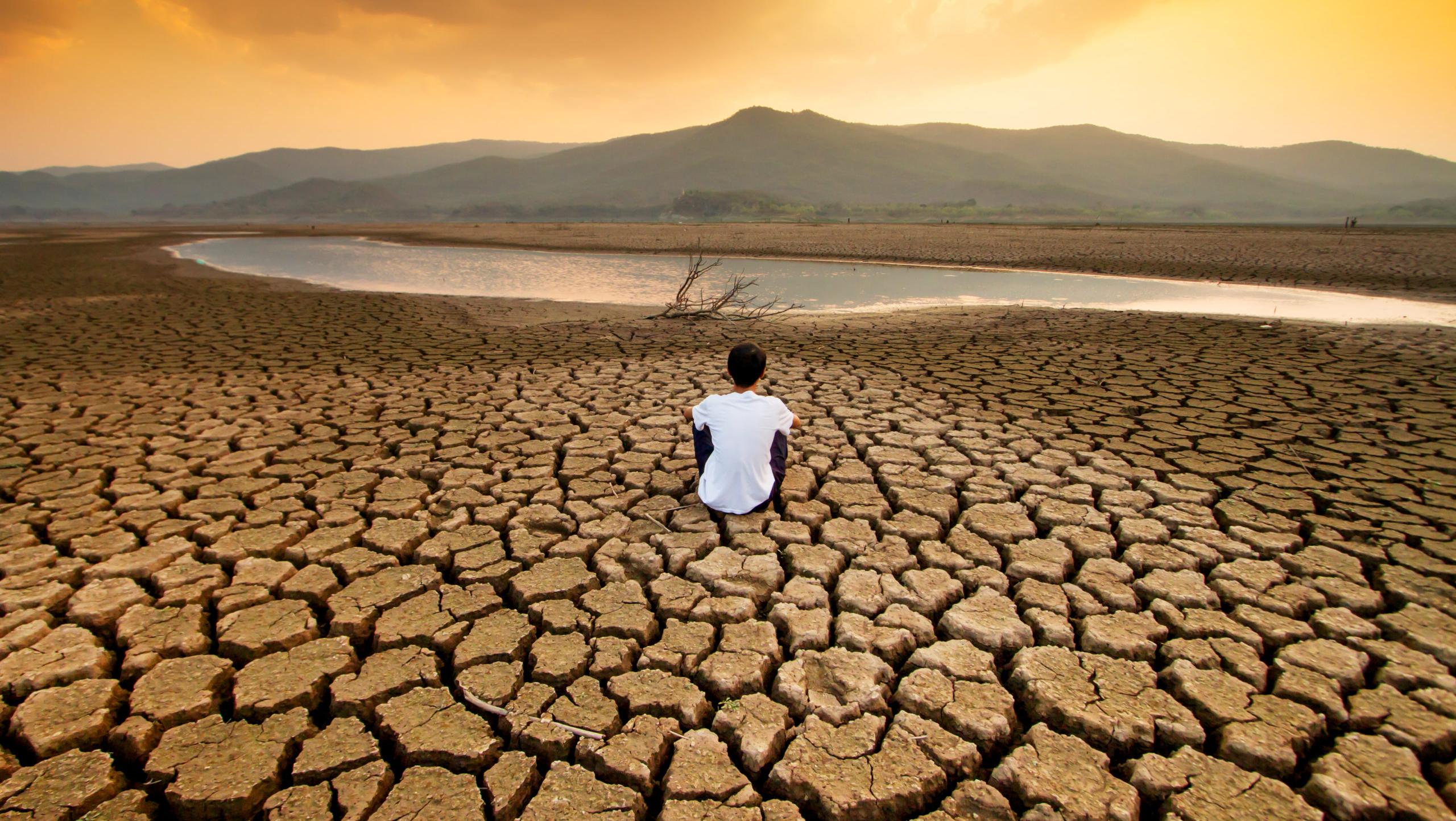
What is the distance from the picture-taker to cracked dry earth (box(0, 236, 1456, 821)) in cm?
163

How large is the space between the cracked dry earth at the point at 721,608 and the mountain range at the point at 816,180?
8069 centimetres

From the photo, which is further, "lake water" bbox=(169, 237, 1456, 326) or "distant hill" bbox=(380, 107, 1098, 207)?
"distant hill" bbox=(380, 107, 1098, 207)

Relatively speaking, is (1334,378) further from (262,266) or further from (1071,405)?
(262,266)

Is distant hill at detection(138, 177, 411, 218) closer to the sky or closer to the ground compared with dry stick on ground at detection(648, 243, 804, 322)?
closer to the sky

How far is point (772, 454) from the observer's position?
2.97m

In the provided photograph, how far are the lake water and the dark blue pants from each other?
25.8 feet

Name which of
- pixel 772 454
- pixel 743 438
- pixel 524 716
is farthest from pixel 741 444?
pixel 524 716

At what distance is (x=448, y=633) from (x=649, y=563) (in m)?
0.77

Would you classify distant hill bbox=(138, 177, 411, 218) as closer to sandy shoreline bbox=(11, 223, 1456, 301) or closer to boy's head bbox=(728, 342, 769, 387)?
Answer: sandy shoreline bbox=(11, 223, 1456, 301)

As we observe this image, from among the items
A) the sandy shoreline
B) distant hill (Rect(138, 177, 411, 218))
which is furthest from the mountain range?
the sandy shoreline

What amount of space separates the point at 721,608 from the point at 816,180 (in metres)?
124

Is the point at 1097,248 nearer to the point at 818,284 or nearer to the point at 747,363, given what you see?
the point at 818,284

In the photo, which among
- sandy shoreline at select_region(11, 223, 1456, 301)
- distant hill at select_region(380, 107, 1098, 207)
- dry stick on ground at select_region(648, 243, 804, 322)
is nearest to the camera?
dry stick on ground at select_region(648, 243, 804, 322)

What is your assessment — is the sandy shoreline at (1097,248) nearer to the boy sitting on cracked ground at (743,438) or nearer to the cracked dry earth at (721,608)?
the cracked dry earth at (721,608)
